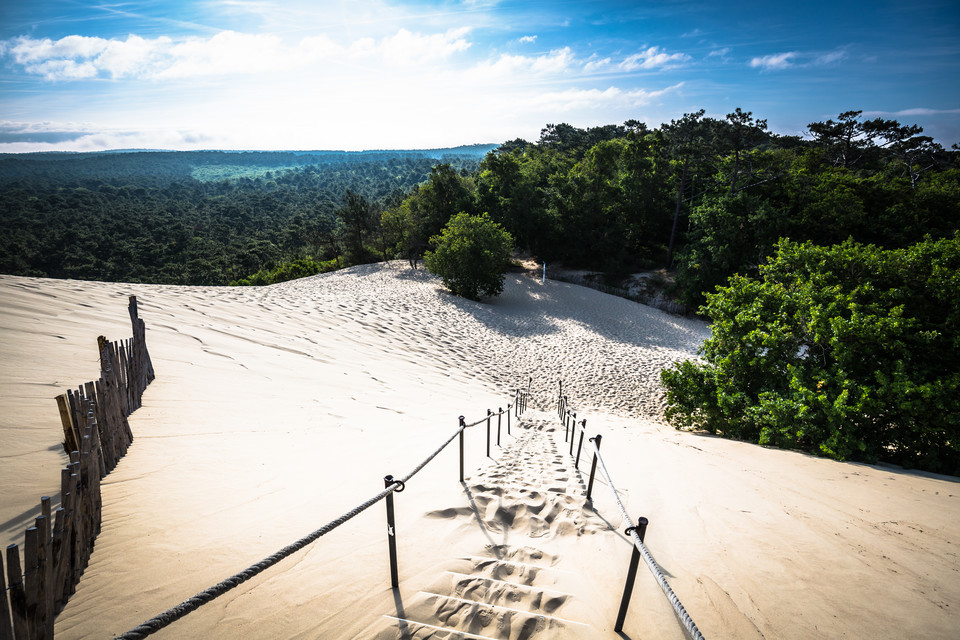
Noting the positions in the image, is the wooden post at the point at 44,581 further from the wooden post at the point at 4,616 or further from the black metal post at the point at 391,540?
the black metal post at the point at 391,540

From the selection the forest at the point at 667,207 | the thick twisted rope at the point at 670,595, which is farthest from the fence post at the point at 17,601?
the forest at the point at 667,207

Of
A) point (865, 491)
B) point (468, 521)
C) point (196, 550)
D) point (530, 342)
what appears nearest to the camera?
point (196, 550)

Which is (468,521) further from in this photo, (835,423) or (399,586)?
(835,423)

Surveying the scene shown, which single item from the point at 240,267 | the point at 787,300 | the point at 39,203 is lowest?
the point at 240,267

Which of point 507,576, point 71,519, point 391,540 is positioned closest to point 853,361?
point 507,576

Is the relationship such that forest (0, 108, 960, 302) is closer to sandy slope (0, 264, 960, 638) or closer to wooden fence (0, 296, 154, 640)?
sandy slope (0, 264, 960, 638)

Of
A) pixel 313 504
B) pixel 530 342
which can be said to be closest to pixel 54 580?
pixel 313 504
